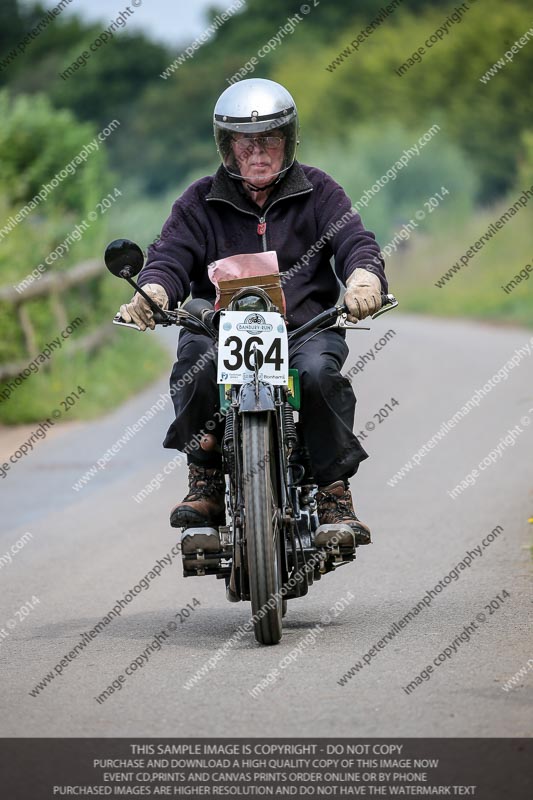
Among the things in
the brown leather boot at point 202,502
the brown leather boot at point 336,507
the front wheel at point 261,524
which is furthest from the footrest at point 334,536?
the brown leather boot at point 202,502

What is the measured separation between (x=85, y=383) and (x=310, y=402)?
35.0 ft

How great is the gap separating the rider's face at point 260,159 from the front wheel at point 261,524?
1.25 m

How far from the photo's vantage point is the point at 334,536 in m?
6.38

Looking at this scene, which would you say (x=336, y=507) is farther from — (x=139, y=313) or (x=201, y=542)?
(x=139, y=313)

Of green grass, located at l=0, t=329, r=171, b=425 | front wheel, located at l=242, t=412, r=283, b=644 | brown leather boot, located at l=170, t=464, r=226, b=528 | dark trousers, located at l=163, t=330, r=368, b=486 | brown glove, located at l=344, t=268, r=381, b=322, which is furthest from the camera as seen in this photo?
green grass, located at l=0, t=329, r=171, b=425

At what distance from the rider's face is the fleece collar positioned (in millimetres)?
68

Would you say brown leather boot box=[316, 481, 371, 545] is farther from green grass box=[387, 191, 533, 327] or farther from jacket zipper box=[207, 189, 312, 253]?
green grass box=[387, 191, 533, 327]

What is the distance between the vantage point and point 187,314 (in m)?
6.36

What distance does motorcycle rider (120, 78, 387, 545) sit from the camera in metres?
6.46

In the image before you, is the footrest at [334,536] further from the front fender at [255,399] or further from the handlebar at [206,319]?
the handlebar at [206,319]

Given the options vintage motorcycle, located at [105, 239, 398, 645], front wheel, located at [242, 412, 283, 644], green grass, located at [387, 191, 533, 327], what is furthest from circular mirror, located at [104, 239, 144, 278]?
green grass, located at [387, 191, 533, 327]

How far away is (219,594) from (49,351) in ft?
30.6
